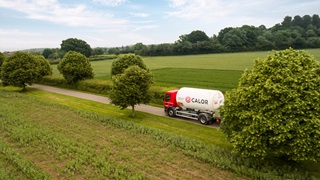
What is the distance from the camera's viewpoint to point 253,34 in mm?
111188

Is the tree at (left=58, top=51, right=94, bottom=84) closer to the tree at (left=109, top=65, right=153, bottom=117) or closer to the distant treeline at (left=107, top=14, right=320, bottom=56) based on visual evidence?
the tree at (left=109, top=65, right=153, bottom=117)

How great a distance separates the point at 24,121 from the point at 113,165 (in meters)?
12.2

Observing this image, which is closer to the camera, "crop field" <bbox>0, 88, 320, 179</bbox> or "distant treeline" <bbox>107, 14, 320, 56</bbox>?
"crop field" <bbox>0, 88, 320, 179</bbox>

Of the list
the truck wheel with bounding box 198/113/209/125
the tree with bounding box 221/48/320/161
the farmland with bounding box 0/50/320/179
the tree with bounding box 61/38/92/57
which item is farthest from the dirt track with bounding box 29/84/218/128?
the tree with bounding box 61/38/92/57

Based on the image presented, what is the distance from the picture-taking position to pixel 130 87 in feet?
71.4

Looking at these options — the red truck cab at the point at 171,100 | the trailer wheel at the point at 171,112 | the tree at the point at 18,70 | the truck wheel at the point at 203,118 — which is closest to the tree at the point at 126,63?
the red truck cab at the point at 171,100

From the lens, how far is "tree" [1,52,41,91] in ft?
120

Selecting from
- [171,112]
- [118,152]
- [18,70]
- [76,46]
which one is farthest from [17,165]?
[76,46]

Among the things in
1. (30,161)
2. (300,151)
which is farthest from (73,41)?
(300,151)

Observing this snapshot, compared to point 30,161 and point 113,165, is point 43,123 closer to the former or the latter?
point 30,161

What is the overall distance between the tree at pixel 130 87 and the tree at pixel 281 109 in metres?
10.7

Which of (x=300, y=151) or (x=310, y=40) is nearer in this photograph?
(x=300, y=151)

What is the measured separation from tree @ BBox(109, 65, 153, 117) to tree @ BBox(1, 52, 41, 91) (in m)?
21.3

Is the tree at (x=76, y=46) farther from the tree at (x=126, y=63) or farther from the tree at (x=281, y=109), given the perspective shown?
the tree at (x=281, y=109)
